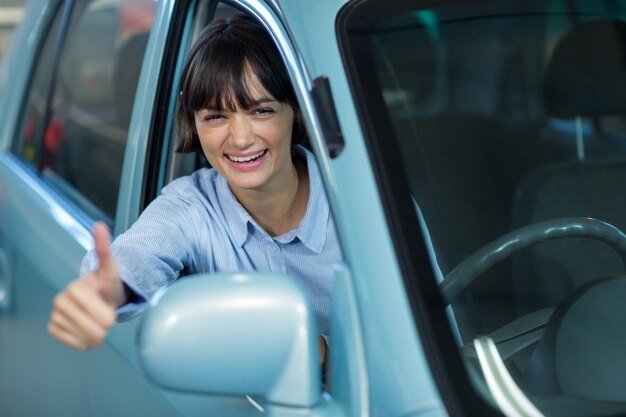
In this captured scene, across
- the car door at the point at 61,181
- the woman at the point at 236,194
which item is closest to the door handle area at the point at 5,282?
the car door at the point at 61,181

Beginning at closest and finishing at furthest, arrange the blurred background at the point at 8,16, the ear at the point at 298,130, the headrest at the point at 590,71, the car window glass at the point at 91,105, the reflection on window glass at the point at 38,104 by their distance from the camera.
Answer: the ear at the point at 298,130 → the headrest at the point at 590,71 → the car window glass at the point at 91,105 → the reflection on window glass at the point at 38,104 → the blurred background at the point at 8,16

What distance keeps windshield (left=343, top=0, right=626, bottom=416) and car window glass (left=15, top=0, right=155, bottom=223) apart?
0.71 meters

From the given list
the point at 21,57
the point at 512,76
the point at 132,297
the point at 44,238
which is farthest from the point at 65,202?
the point at 512,76

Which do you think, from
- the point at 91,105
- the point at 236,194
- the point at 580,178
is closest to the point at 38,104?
the point at 91,105

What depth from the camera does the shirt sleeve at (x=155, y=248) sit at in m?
1.52

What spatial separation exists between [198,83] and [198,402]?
0.54m

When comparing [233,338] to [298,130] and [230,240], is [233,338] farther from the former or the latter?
[298,130]

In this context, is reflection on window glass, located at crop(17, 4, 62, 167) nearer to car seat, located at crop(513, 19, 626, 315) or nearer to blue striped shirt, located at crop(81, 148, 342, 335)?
blue striped shirt, located at crop(81, 148, 342, 335)

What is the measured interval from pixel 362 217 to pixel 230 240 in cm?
48

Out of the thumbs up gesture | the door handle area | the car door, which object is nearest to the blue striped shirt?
the car door

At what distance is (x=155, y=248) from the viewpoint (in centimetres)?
162

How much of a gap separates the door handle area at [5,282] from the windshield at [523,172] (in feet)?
3.31

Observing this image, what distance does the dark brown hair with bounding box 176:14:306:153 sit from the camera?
1685 millimetres

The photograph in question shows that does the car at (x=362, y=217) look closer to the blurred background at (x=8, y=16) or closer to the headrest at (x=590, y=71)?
the headrest at (x=590, y=71)
